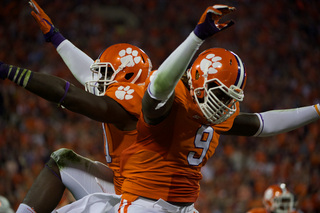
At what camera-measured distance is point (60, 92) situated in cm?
213

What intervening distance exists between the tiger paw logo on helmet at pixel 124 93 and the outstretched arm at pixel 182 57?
16.9 inches

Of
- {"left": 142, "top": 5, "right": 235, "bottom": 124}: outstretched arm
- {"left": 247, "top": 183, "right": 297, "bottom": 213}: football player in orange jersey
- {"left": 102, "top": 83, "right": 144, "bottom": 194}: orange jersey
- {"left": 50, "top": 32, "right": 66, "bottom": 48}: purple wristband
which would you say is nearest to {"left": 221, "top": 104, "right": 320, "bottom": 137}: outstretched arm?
{"left": 102, "top": 83, "right": 144, "bottom": 194}: orange jersey

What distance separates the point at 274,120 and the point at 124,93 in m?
1.05

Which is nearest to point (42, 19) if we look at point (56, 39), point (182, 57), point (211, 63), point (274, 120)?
point (56, 39)

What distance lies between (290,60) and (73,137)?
5890 millimetres

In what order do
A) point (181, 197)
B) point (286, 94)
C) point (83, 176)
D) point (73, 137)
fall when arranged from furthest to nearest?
point (286, 94) → point (73, 137) → point (83, 176) → point (181, 197)

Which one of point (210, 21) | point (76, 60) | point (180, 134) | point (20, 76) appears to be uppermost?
point (20, 76)

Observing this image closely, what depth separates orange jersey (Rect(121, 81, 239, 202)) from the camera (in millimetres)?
2355

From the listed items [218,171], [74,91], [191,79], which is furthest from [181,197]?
[218,171]

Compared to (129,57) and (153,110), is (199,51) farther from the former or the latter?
(153,110)

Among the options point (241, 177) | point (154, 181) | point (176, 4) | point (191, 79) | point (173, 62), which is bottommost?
point (241, 177)

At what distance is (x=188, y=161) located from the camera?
8.11 ft

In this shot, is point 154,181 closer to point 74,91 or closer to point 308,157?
point 74,91

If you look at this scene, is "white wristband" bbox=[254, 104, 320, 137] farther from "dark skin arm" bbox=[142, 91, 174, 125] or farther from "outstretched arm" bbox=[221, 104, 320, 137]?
"dark skin arm" bbox=[142, 91, 174, 125]
